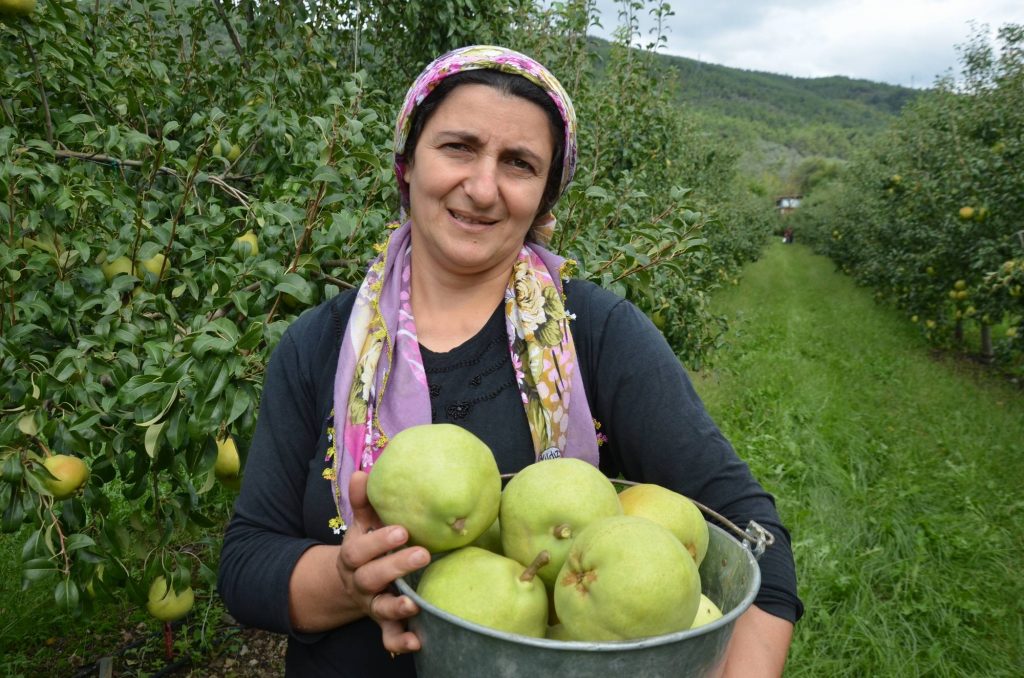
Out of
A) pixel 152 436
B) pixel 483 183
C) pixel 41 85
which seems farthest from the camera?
pixel 41 85

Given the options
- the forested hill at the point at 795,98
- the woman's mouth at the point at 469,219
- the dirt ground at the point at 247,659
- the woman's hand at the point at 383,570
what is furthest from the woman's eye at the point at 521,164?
the forested hill at the point at 795,98

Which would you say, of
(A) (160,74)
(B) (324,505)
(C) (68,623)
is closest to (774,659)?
(B) (324,505)

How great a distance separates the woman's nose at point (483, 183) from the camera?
1261mm

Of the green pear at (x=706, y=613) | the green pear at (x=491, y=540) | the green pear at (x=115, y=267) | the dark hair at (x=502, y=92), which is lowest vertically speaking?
the green pear at (x=706, y=613)

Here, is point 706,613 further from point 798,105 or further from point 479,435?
point 798,105

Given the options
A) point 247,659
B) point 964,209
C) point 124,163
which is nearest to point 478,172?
point 124,163

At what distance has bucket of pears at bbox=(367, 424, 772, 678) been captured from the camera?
0.73m

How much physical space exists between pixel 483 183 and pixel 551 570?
67 centimetres

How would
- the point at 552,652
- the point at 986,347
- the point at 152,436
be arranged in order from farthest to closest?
the point at 986,347, the point at 152,436, the point at 552,652

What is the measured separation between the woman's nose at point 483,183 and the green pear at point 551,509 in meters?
0.52

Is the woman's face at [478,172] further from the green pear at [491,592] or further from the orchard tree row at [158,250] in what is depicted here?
the green pear at [491,592]

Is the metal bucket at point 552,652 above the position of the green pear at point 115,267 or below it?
below

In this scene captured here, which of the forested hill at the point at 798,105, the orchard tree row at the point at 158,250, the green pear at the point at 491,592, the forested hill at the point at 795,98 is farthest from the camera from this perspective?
the forested hill at the point at 795,98

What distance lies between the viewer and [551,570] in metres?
0.90
